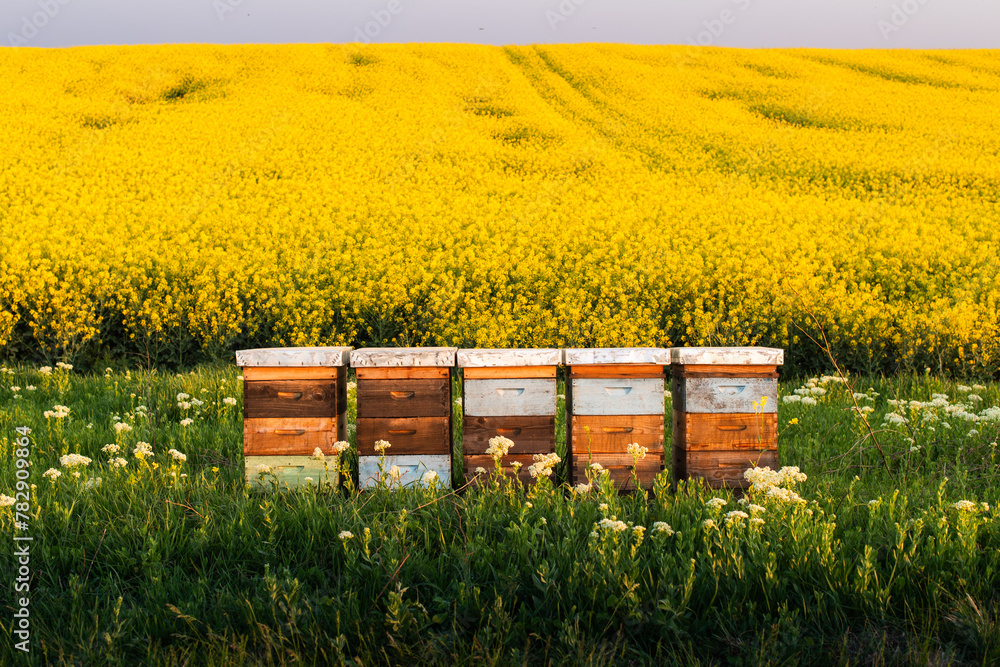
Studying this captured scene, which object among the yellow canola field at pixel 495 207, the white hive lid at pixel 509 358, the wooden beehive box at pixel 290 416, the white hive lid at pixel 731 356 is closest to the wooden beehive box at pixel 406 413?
the white hive lid at pixel 509 358

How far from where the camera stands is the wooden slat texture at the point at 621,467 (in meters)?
4.27

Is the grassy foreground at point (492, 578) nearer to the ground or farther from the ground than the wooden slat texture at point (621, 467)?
nearer to the ground

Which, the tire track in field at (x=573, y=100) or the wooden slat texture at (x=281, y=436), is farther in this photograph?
the tire track in field at (x=573, y=100)

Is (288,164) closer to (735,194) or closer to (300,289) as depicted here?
(300,289)

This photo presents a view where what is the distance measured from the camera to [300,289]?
33.2ft

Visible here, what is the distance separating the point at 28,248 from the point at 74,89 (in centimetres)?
1762

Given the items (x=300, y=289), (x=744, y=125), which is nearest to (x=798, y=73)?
(x=744, y=125)

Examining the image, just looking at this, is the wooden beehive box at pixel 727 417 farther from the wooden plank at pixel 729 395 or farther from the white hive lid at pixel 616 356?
the white hive lid at pixel 616 356

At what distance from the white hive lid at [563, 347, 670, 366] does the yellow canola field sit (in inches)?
187

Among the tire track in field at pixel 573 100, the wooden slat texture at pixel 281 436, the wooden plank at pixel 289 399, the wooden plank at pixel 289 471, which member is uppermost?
the tire track in field at pixel 573 100

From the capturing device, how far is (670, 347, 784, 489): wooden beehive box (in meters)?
4.24

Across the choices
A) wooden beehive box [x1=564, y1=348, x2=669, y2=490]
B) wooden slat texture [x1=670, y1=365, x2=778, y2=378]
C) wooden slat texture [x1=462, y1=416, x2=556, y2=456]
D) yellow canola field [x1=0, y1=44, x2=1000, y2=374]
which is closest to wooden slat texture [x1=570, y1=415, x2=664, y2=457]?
wooden beehive box [x1=564, y1=348, x2=669, y2=490]

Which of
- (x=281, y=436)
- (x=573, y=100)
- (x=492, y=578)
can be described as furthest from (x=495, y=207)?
(x=573, y=100)

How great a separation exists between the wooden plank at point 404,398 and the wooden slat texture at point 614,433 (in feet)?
2.70
